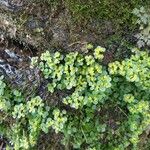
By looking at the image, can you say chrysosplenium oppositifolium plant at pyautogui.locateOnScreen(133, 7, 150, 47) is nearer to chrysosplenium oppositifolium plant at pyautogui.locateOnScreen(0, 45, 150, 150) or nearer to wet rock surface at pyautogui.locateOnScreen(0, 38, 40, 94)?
chrysosplenium oppositifolium plant at pyautogui.locateOnScreen(0, 45, 150, 150)

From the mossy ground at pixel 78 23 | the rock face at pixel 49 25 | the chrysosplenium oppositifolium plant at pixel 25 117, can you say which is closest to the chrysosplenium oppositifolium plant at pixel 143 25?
the mossy ground at pixel 78 23

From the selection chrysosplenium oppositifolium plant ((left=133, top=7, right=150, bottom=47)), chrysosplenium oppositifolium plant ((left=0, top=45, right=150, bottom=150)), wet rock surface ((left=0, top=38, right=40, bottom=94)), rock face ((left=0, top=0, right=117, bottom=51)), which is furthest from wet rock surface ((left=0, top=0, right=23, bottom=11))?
chrysosplenium oppositifolium plant ((left=133, top=7, right=150, bottom=47))

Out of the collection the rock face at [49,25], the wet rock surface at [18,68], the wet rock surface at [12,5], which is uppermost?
the wet rock surface at [12,5]

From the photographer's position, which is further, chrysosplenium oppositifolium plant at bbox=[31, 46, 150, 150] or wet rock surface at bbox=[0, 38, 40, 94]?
wet rock surface at bbox=[0, 38, 40, 94]

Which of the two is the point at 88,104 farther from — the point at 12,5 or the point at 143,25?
the point at 12,5

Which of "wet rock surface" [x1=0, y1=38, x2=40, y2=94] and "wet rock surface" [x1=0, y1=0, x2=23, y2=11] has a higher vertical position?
"wet rock surface" [x1=0, y1=0, x2=23, y2=11]

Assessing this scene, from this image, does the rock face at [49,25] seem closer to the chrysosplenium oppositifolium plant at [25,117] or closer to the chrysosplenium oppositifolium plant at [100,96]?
the chrysosplenium oppositifolium plant at [100,96]

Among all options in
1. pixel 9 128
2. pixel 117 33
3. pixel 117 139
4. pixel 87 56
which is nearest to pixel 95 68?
pixel 87 56

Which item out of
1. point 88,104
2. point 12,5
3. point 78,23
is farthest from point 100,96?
point 12,5

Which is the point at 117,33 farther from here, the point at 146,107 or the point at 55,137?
the point at 55,137
